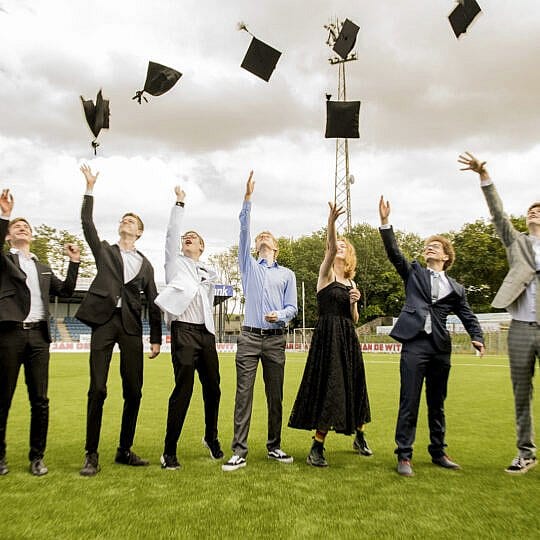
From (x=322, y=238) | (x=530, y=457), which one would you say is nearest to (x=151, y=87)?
(x=530, y=457)

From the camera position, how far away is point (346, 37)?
5.79 meters

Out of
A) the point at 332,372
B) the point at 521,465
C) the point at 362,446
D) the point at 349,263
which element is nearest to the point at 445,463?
the point at 521,465

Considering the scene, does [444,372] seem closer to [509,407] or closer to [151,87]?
[151,87]

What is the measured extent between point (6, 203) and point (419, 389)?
3684 millimetres

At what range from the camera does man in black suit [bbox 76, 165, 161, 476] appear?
15.3 ft

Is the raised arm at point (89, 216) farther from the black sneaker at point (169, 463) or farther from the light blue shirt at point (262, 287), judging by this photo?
the black sneaker at point (169, 463)

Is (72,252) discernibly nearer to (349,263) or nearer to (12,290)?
(12,290)

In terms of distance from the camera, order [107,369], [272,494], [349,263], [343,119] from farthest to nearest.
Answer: [343,119] < [349,263] < [107,369] < [272,494]

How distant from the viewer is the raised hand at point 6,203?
450cm

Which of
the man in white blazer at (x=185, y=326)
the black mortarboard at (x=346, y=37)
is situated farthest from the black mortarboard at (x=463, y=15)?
the man in white blazer at (x=185, y=326)

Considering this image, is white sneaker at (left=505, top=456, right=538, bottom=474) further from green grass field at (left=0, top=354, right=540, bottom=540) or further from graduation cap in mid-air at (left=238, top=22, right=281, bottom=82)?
graduation cap in mid-air at (left=238, top=22, right=281, bottom=82)

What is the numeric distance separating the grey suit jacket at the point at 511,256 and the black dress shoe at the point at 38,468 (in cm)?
383

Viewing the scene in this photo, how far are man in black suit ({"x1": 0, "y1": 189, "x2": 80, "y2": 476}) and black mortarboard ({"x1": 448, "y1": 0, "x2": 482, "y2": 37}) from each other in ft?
13.7

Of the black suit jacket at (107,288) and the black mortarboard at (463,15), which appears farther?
the black mortarboard at (463,15)
